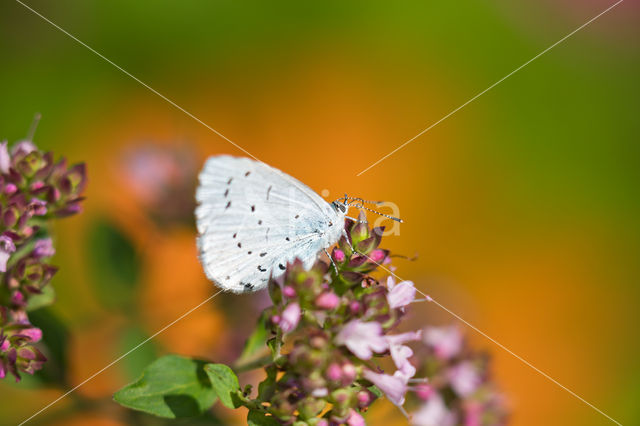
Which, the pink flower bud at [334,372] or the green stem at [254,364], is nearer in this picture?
the pink flower bud at [334,372]

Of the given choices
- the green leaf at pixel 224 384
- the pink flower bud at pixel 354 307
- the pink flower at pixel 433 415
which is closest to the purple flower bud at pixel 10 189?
the green leaf at pixel 224 384

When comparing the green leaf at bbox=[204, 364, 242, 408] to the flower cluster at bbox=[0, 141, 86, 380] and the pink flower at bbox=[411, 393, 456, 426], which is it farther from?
the pink flower at bbox=[411, 393, 456, 426]

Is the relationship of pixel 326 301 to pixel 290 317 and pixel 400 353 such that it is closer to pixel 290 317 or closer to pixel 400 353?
pixel 290 317

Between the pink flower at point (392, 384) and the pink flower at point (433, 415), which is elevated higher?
the pink flower at point (392, 384)

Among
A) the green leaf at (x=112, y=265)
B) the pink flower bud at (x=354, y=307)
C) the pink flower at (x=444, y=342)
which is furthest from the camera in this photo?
the green leaf at (x=112, y=265)

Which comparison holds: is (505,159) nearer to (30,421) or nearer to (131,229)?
(131,229)

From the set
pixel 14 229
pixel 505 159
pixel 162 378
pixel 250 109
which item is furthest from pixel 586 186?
pixel 14 229

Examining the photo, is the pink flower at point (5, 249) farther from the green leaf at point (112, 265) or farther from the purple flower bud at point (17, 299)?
the green leaf at point (112, 265)

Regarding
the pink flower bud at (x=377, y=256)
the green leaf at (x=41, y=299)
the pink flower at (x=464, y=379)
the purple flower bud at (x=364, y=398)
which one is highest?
the green leaf at (x=41, y=299)

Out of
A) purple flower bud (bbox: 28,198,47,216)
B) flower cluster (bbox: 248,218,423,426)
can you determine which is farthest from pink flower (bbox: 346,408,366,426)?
purple flower bud (bbox: 28,198,47,216)
